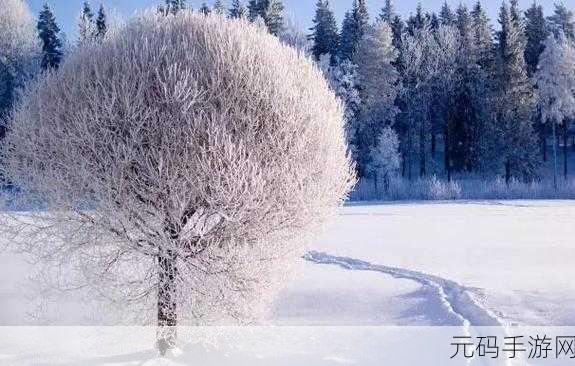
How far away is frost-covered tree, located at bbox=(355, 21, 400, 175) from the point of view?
156ft

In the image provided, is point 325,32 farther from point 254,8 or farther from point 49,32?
point 49,32

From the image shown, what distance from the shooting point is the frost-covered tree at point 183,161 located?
25.0 feet

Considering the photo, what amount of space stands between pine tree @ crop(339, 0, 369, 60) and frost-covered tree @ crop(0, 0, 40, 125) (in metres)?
24.6

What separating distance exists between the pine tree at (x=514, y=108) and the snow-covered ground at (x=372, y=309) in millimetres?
28255

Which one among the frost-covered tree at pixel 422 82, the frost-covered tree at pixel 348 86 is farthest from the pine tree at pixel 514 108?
the frost-covered tree at pixel 348 86

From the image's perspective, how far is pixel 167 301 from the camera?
8.40 meters

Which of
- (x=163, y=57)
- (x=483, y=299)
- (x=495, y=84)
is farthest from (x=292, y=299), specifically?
(x=495, y=84)

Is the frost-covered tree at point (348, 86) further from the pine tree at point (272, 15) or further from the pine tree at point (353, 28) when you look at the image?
the pine tree at point (353, 28)

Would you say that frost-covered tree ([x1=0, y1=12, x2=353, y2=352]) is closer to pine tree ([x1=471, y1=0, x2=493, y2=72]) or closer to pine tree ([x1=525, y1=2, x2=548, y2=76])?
pine tree ([x1=471, y1=0, x2=493, y2=72])

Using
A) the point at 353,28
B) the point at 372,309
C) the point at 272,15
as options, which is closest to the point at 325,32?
the point at 353,28

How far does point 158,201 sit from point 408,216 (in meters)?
19.2

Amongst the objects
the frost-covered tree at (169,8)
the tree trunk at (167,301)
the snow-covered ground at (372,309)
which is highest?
the frost-covered tree at (169,8)

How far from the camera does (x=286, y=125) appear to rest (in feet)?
26.3

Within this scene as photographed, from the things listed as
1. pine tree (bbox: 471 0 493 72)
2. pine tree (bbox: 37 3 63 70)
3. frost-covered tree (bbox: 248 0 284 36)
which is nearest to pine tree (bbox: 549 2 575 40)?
pine tree (bbox: 471 0 493 72)
